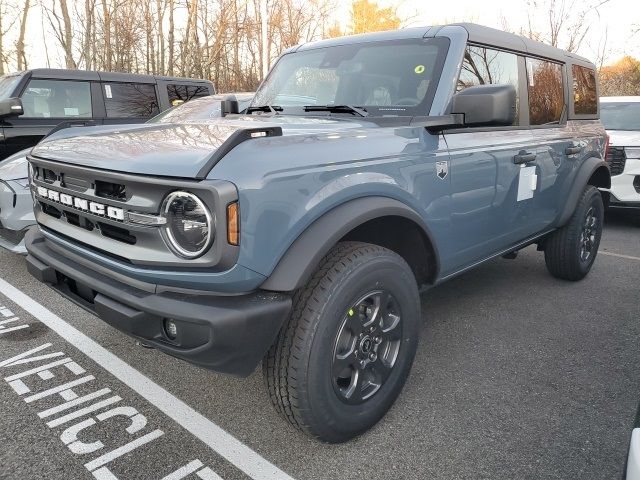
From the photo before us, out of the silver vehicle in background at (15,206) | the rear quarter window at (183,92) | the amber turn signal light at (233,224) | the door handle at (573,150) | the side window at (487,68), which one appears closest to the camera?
the amber turn signal light at (233,224)

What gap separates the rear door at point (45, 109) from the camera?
629 cm

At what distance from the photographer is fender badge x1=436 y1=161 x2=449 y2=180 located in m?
2.55

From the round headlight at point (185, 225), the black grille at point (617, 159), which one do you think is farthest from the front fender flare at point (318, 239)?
the black grille at point (617, 159)

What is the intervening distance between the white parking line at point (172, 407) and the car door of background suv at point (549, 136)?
243 cm

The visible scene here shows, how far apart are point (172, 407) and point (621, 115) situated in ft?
24.8

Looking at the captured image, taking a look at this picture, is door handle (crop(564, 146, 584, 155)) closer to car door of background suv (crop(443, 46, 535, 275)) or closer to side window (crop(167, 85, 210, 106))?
car door of background suv (crop(443, 46, 535, 275))

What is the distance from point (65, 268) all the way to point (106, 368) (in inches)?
33.8

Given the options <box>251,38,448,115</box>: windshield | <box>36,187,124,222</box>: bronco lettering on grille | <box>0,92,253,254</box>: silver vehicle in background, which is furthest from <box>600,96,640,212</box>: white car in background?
<box>36,187,124,222</box>: bronco lettering on grille

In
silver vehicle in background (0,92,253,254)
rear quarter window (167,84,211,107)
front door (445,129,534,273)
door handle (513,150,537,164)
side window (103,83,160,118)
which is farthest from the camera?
rear quarter window (167,84,211,107)

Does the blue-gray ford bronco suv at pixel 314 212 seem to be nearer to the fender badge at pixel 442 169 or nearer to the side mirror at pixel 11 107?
the fender badge at pixel 442 169

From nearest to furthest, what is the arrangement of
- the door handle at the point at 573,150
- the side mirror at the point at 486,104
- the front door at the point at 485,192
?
the side mirror at the point at 486,104 → the front door at the point at 485,192 → the door handle at the point at 573,150

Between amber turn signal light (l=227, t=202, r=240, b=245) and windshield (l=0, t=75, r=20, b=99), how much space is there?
19.9ft

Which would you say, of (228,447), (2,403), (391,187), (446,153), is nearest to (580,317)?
Answer: (446,153)

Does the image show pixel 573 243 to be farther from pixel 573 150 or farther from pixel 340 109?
pixel 340 109
